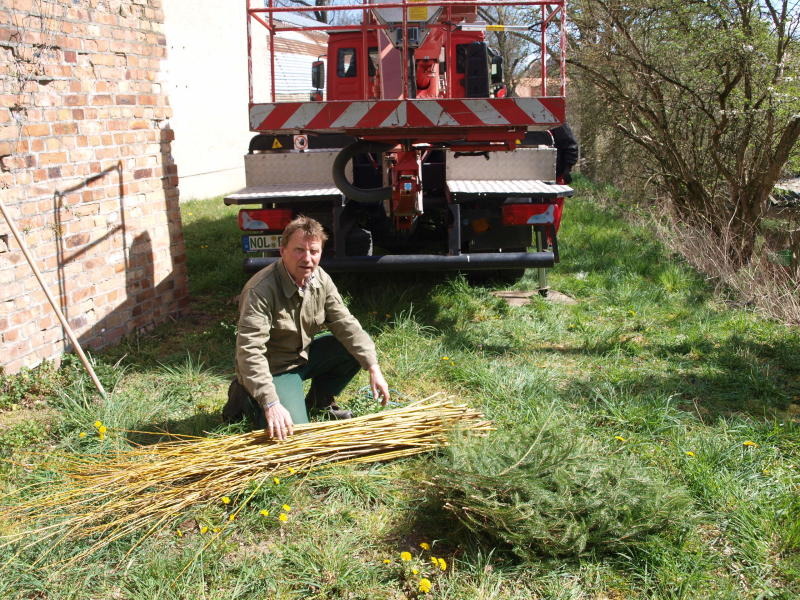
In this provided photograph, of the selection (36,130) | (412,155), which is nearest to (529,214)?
(412,155)

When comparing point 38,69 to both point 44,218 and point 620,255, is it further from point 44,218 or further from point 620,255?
point 620,255

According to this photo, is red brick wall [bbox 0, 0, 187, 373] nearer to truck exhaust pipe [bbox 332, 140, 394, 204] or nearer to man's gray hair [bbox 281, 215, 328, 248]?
truck exhaust pipe [bbox 332, 140, 394, 204]

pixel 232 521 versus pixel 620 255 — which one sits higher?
pixel 620 255

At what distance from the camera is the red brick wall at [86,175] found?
4.45m

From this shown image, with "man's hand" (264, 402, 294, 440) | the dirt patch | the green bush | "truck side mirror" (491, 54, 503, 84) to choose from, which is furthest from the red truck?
the green bush

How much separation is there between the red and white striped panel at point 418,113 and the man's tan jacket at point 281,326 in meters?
1.67

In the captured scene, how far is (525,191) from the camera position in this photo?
5.65 m

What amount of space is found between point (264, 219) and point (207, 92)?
8364mm

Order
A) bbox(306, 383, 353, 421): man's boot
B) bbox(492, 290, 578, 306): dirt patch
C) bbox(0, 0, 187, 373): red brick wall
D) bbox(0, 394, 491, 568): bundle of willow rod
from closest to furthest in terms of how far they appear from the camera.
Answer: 1. bbox(0, 394, 491, 568): bundle of willow rod
2. bbox(306, 383, 353, 421): man's boot
3. bbox(0, 0, 187, 373): red brick wall
4. bbox(492, 290, 578, 306): dirt patch

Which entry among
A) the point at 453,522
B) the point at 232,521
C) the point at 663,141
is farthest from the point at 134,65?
the point at 663,141

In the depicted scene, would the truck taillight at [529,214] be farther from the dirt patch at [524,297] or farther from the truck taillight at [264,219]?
the truck taillight at [264,219]

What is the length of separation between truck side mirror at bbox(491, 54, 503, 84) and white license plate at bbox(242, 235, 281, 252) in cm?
328

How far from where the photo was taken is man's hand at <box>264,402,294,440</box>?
3.32 meters

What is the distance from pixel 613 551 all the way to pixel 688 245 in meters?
6.71
